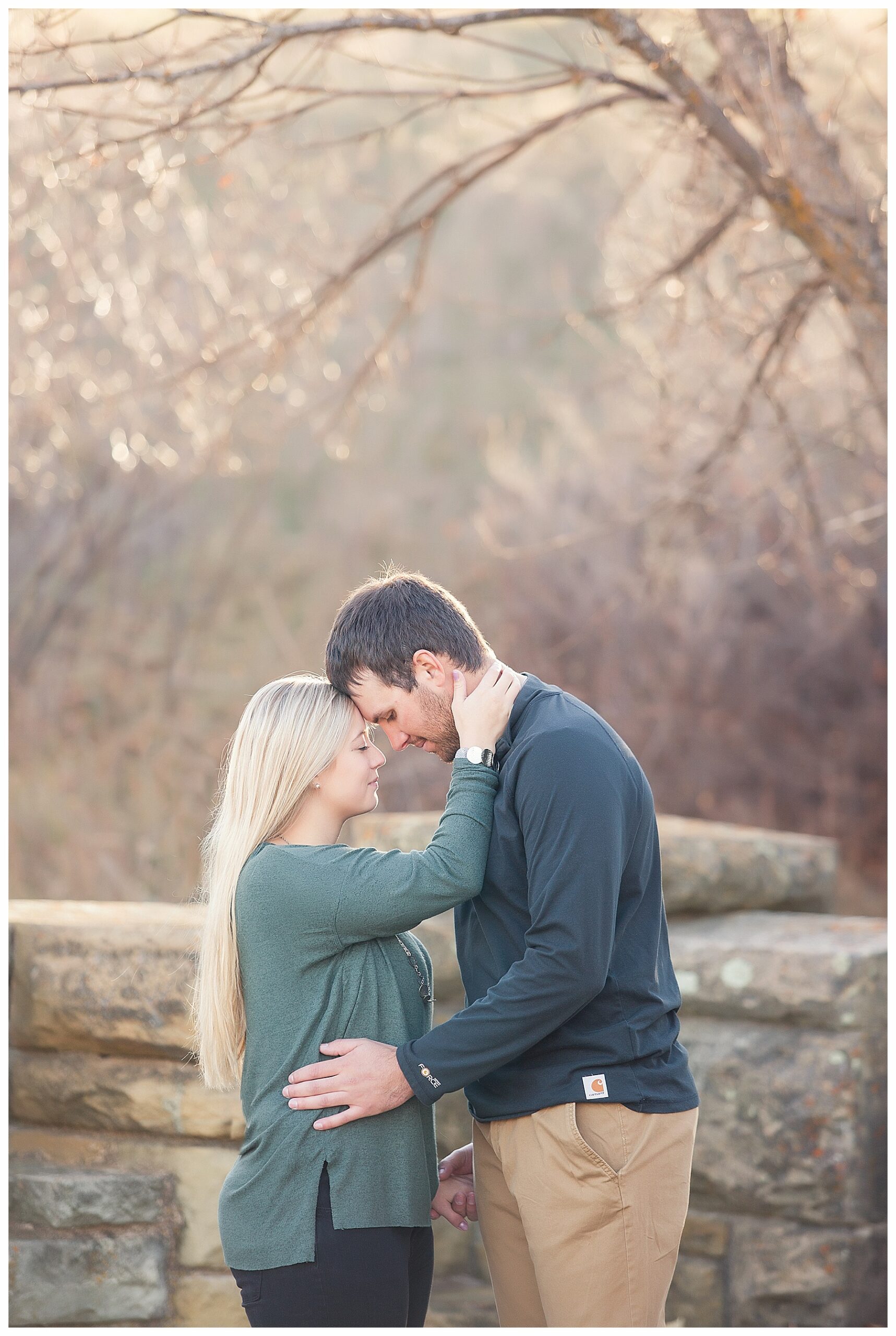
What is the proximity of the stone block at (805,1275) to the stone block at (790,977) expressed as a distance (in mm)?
531

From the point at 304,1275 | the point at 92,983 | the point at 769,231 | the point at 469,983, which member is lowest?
the point at 304,1275

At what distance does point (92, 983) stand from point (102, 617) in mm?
7891

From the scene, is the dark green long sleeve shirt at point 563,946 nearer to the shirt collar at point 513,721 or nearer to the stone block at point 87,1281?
the shirt collar at point 513,721

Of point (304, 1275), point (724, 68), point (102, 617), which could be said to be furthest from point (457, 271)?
point (304, 1275)

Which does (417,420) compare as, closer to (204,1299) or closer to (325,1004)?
(204,1299)

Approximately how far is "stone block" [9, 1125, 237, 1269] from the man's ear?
1537mm

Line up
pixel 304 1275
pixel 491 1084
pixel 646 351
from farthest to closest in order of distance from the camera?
pixel 646 351 < pixel 491 1084 < pixel 304 1275

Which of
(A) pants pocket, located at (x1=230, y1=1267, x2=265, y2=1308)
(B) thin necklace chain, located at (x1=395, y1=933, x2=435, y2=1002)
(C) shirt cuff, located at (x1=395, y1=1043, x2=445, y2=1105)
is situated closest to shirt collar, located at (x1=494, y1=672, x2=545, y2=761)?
(B) thin necklace chain, located at (x1=395, y1=933, x2=435, y2=1002)

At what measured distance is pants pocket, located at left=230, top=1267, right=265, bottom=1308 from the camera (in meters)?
2.05

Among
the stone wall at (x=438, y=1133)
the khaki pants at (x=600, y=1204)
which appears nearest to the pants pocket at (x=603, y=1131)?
the khaki pants at (x=600, y=1204)

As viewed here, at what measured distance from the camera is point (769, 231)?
5.67 metres

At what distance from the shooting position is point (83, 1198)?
119 inches

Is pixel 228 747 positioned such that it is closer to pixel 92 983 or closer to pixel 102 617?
pixel 92 983

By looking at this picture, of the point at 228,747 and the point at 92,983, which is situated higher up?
the point at 228,747
